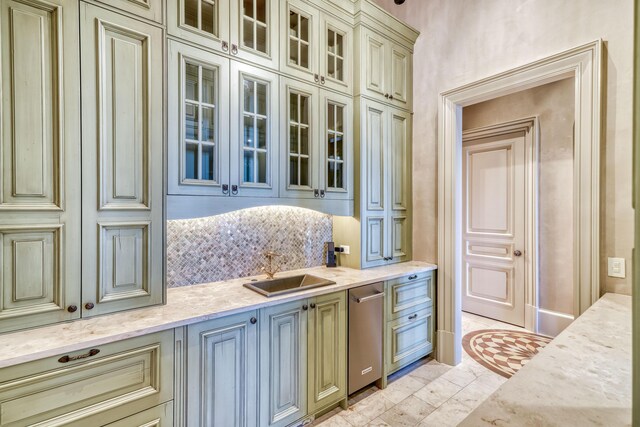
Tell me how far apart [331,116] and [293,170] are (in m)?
0.64

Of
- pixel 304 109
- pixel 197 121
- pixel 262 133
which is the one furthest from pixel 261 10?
pixel 197 121

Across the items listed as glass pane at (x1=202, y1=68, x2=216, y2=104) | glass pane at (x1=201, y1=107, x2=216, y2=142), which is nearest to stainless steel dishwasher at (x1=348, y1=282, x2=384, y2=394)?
glass pane at (x1=201, y1=107, x2=216, y2=142)

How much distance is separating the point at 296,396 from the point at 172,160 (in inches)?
65.7

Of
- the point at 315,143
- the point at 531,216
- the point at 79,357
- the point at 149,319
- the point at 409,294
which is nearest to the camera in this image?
the point at 79,357

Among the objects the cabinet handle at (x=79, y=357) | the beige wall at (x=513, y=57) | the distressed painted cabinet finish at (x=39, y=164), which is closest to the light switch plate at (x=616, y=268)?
the beige wall at (x=513, y=57)

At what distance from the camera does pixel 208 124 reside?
1.89 metres

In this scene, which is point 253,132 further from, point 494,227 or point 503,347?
point 494,227

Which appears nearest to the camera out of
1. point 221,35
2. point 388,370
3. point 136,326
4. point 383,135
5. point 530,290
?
point 136,326

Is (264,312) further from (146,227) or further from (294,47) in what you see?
(294,47)

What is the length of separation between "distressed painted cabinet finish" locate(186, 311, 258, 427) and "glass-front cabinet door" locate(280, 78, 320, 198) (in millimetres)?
1005

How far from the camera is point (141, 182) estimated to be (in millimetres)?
1600

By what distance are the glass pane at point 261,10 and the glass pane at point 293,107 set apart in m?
0.53

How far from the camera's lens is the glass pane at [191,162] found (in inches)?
Result: 70.8

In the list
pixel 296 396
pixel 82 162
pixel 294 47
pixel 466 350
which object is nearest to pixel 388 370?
pixel 296 396
